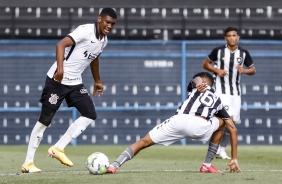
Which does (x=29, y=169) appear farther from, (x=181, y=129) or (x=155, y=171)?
(x=181, y=129)

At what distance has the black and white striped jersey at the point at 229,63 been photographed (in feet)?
45.7

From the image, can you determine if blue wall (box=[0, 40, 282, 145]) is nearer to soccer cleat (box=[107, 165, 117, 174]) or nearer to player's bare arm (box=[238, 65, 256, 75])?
player's bare arm (box=[238, 65, 256, 75])

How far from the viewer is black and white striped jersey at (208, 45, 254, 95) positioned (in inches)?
548

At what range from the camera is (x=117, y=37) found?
2053 centimetres

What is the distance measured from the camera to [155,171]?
10414mm

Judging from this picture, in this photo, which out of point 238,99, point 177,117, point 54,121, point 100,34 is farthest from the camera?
point 54,121

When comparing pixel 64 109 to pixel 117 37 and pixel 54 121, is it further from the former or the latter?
pixel 117 37

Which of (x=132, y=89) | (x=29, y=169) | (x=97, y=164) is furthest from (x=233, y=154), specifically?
(x=132, y=89)

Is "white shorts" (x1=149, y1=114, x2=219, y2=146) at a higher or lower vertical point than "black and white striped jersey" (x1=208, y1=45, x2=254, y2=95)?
lower

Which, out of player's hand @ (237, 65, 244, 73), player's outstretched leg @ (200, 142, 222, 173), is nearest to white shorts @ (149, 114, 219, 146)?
player's outstretched leg @ (200, 142, 222, 173)

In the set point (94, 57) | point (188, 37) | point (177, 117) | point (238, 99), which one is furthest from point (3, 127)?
point (177, 117)

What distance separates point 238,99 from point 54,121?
6244 mm

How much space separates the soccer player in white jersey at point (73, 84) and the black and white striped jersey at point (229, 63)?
3.53 m

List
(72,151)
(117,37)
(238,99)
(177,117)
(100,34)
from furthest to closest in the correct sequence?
(117,37) → (72,151) → (238,99) → (100,34) → (177,117)
